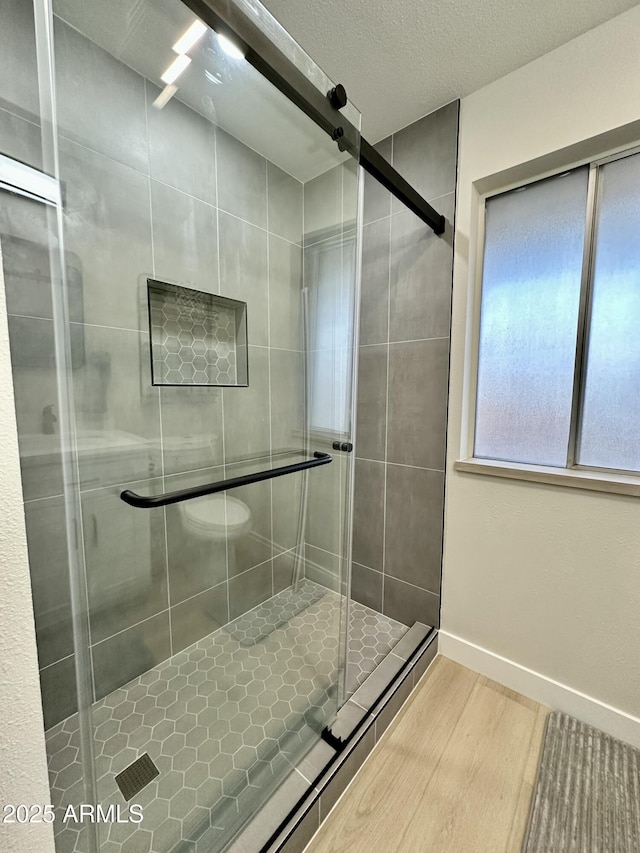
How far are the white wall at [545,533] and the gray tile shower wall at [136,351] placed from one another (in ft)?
2.40

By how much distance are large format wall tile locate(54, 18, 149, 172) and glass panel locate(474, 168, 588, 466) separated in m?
1.37

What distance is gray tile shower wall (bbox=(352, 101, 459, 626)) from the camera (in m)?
1.46

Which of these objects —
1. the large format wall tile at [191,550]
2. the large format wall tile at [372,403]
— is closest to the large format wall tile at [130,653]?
the large format wall tile at [191,550]

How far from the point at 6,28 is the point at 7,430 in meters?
1.33

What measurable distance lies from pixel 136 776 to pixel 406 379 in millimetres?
1656

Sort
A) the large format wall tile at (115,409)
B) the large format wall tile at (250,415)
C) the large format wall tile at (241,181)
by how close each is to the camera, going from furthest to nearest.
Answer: the large format wall tile at (250,415) < the large format wall tile at (241,181) < the large format wall tile at (115,409)

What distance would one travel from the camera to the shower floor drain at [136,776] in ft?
3.03

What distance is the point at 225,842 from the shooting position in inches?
32.4

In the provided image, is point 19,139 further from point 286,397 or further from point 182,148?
point 286,397

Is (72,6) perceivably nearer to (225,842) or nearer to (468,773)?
(225,842)

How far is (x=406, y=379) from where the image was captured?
5.19ft

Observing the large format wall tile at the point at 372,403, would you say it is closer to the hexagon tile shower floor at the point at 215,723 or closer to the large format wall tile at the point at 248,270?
the large format wall tile at the point at 248,270

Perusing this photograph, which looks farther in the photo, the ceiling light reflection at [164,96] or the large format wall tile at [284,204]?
the large format wall tile at [284,204]

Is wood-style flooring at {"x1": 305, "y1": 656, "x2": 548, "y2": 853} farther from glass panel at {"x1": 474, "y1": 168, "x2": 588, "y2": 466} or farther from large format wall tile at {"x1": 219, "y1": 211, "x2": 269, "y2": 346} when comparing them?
large format wall tile at {"x1": 219, "y1": 211, "x2": 269, "y2": 346}
